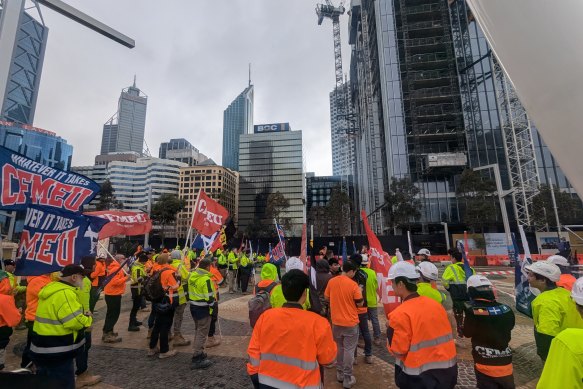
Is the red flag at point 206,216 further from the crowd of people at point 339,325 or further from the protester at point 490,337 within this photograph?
the protester at point 490,337

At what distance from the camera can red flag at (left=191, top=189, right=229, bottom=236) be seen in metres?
6.99

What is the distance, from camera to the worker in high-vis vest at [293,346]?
2475 mm

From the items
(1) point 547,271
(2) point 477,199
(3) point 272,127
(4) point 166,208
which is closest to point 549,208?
(2) point 477,199

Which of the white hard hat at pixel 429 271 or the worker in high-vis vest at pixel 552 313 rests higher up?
the white hard hat at pixel 429 271

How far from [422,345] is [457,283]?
443 centimetres

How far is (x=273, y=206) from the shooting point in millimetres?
58875

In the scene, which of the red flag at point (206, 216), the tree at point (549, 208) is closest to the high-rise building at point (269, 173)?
the tree at point (549, 208)

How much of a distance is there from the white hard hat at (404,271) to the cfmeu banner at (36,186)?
201 inches

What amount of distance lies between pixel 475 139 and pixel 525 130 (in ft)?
23.2

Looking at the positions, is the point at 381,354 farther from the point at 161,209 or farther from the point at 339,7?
the point at 339,7

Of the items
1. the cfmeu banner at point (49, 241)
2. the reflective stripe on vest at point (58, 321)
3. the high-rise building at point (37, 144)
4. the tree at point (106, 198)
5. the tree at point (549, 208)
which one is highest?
the high-rise building at point (37, 144)

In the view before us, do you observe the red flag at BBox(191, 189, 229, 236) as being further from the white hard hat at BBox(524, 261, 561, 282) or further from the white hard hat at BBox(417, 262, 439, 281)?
the white hard hat at BBox(524, 261, 561, 282)

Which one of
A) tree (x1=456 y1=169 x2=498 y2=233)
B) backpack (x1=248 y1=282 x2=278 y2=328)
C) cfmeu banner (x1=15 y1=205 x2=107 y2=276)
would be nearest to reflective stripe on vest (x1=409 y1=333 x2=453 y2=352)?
backpack (x1=248 y1=282 x2=278 y2=328)

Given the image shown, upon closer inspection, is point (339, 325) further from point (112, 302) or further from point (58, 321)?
point (112, 302)
